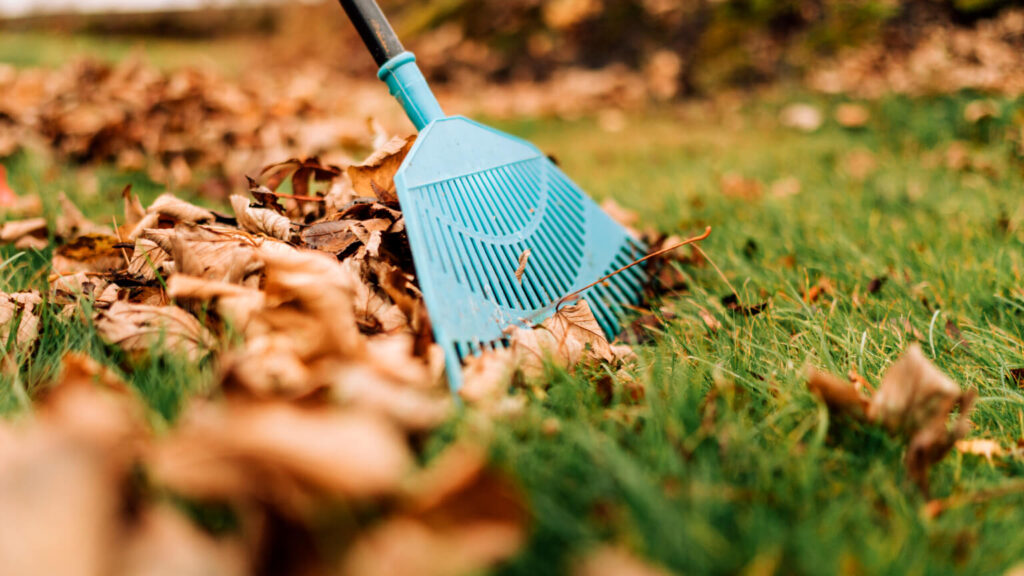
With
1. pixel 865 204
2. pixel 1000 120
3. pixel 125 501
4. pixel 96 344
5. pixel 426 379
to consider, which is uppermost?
pixel 96 344

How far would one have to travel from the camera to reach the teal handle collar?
1458mm

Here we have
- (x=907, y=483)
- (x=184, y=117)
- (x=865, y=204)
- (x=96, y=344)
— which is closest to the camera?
(x=907, y=483)

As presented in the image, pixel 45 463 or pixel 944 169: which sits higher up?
pixel 45 463

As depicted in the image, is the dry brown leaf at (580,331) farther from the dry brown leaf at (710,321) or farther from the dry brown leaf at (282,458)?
the dry brown leaf at (282,458)

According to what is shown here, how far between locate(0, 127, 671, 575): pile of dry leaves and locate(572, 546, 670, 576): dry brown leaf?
7 centimetres

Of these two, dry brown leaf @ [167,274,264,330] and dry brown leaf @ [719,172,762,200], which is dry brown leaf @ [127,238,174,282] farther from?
dry brown leaf @ [719,172,762,200]

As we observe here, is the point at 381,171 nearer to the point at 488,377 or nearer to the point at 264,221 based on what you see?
the point at 264,221

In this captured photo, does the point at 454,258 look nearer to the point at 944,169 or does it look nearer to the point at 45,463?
the point at 45,463

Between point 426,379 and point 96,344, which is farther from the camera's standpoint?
point 96,344

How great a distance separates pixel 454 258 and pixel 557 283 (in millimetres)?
293

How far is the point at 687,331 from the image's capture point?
1.24 meters

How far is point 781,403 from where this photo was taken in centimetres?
89

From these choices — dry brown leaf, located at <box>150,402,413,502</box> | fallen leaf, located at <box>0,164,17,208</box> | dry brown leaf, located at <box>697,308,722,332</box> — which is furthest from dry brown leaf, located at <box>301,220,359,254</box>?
fallen leaf, located at <box>0,164,17,208</box>

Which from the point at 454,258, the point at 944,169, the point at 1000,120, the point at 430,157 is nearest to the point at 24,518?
the point at 454,258
